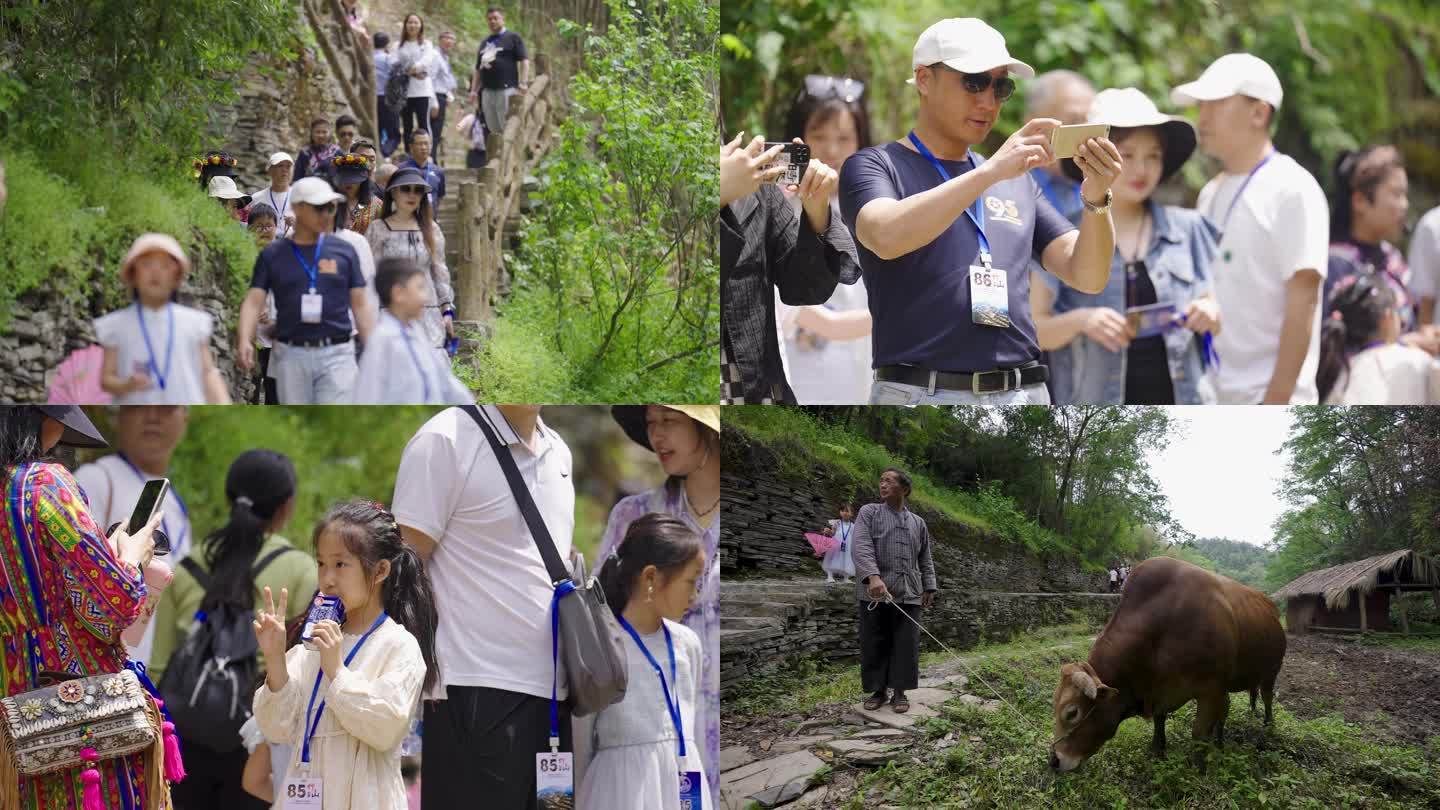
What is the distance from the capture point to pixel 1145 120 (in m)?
6.20

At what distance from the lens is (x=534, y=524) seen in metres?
5.64

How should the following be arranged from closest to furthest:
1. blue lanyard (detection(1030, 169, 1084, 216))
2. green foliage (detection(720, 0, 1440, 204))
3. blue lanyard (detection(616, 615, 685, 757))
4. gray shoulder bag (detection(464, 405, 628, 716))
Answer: gray shoulder bag (detection(464, 405, 628, 716)) → blue lanyard (detection(616, 615, 685, 757)) → blue lanyard (detection(1030, 169, 1084, 216)) → green foliage (detection(720, 0, 1440, 204))

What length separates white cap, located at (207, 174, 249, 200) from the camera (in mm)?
6145

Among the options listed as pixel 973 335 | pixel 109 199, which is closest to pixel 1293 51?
pixel 973 335

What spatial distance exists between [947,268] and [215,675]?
3.27 metres

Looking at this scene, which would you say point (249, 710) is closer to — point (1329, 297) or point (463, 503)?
point (463, 503)

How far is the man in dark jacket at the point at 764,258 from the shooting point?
6.08 metres

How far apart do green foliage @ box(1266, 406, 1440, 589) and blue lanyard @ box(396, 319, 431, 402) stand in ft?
11.5

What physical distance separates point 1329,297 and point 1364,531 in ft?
3.35

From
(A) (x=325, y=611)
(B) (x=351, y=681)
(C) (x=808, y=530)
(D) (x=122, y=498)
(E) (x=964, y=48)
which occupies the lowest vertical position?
(B) (x=351, y=681)

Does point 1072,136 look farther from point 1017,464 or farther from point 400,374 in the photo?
point 400,374

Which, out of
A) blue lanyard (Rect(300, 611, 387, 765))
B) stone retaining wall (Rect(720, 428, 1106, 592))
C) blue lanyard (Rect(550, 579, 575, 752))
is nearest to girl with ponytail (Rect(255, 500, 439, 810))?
blue lanyard (Rect(300, 611, 387, 765))

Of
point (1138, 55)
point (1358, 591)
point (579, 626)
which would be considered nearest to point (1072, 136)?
point (1138, 55)

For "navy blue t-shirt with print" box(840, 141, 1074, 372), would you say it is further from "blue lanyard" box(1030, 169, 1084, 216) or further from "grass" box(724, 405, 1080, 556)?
"grass" box(724, 405, 1080, 556)
